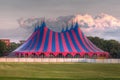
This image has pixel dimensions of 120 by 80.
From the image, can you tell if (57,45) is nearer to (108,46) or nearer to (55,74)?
(55,74)

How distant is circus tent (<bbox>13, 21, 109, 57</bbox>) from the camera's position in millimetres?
67875

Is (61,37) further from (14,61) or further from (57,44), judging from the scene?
(14,61)

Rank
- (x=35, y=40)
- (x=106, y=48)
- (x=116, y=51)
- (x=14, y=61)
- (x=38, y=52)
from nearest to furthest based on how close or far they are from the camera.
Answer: (x=14, y=61)
(x=38, y=52)
(x=35, y=40)
(x=116, y=51)
(x=106, y=48)

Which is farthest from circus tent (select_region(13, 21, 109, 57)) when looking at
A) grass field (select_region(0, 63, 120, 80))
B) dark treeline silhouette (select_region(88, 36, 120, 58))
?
dark treeline silhouette (select_region(88, 36, 120, 58))

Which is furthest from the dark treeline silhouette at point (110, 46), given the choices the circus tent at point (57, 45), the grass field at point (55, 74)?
the grass field at point (55, 74)

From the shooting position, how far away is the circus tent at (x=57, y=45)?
2672 inches

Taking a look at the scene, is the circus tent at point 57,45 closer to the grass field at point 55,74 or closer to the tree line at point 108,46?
the grass field at point 55,74

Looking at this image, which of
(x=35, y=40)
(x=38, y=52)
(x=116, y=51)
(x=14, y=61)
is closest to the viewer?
(x=14, y=61)

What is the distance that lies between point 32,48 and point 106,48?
196 feet

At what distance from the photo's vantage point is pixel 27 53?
6781 cm

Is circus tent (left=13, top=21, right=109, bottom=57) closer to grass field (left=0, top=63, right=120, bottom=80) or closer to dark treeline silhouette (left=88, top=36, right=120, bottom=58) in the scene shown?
grass field (left=0, top=63, right=120, bottom=80)

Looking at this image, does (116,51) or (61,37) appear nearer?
(61,37)

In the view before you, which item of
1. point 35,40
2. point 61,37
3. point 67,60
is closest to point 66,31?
point 61,37

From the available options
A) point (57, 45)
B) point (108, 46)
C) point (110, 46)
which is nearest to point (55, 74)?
Answer: point (57, 45)
